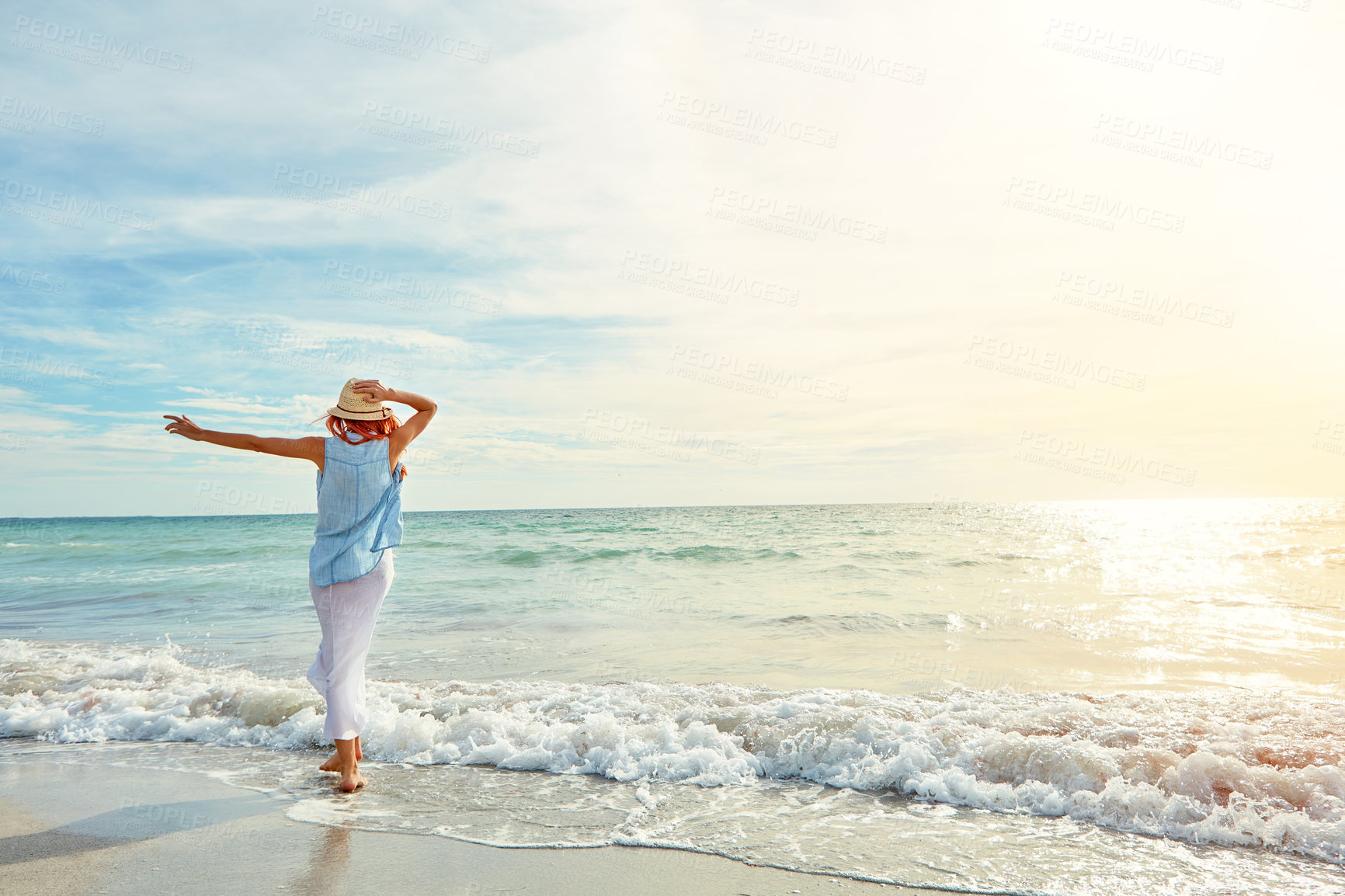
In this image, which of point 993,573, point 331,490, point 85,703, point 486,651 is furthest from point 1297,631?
point 85,703

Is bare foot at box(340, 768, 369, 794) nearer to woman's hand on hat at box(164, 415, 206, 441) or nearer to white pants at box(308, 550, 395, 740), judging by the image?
white pants at box(308, 550, 395, 740)

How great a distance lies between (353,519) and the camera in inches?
150

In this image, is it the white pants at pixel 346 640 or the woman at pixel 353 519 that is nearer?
A: the woman at pixel 353 519

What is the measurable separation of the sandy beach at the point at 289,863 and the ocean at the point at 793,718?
18 centimetres

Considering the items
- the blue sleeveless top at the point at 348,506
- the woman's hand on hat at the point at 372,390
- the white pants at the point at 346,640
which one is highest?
the woman's hand on hat at the point at 372,390

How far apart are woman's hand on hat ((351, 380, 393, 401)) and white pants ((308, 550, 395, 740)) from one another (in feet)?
2.82

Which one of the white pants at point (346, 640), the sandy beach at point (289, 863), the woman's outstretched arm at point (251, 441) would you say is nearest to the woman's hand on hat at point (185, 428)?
the woman's outstretched arm at point (251, 441)

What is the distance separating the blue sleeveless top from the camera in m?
3.80

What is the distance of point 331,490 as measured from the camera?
12.5 feet

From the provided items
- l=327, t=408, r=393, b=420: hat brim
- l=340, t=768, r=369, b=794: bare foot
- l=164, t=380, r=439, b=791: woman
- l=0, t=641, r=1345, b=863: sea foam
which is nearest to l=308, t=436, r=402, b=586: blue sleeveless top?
l=164, t=380, r=439, b=791: woman

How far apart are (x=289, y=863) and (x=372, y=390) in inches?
84.1

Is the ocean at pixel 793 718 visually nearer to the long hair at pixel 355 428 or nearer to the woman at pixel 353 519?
the woman at pixel 353 519

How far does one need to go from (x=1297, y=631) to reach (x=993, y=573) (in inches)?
222

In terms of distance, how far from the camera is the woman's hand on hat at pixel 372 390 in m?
3.74
